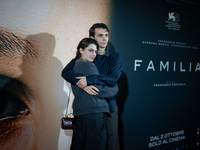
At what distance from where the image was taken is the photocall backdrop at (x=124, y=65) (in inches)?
71.9

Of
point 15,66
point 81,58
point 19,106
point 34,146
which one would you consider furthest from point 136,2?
point 34,146

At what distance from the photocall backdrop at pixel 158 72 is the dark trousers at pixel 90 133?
40.4 inches

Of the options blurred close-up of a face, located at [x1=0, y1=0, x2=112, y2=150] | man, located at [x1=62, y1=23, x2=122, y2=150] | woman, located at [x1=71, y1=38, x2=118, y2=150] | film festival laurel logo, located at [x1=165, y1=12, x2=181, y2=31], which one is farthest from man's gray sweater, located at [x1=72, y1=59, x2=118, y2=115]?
film festival laurel logo, located at [x1=165, y1=12, x2=181, y2=31]

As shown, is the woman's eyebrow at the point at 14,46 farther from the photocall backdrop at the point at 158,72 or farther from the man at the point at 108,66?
the photocall backdrop at the point at 158,72

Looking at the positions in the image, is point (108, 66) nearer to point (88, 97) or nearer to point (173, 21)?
point (88, 97)

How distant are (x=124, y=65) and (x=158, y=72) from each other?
0.68m

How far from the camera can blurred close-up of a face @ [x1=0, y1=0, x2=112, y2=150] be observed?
179 centimetres

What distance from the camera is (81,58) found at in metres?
1.59

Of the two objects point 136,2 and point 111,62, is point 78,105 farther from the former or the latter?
→ point 136,2

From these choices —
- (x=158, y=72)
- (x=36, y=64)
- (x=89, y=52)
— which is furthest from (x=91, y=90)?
(x=158, y=72)

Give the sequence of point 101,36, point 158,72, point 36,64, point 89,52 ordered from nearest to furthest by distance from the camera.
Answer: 1. point 89,52
2. point 101,36
3. point 36,64
4. point 158,72

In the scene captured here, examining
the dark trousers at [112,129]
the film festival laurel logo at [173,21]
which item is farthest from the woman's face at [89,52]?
the film festival laurel logo at [173,21]

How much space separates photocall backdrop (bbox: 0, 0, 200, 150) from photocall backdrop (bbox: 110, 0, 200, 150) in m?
0.01

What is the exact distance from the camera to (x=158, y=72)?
2730 millimetres
